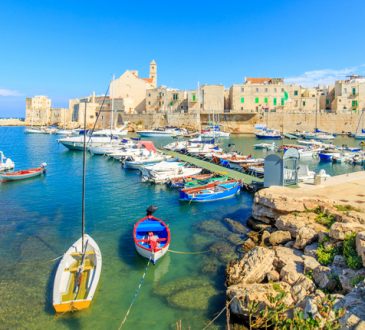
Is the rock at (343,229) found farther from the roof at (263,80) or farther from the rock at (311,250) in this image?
the roof at (263,80)

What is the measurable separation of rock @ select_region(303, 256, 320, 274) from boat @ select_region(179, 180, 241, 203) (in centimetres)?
960

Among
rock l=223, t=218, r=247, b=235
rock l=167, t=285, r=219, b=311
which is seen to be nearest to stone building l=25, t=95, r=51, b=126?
rock l=223, t=218, r=247, b=235

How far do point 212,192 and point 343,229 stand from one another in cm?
993

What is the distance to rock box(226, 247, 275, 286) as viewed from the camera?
982 centimetres

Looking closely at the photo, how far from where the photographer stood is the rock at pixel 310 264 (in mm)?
9562

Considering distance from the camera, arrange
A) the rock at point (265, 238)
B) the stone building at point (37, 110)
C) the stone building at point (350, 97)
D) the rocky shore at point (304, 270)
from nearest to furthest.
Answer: the rocky shore at point (304, 270) < the rock at point (265, 238) < the stone building at point (350, 97) < the stone building at point (37, 110)

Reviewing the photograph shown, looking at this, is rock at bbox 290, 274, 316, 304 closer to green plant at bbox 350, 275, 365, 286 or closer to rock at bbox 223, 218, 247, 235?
green plant at bbox 350, 275, 365, 286

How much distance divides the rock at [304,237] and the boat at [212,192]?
8.29 metres

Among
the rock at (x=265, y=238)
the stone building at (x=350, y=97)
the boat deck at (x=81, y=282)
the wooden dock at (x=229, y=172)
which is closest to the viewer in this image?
the boat deck at (x=81, y=282)

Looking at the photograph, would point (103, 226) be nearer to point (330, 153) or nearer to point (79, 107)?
point (330, 153)

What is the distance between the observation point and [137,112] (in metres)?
76.0

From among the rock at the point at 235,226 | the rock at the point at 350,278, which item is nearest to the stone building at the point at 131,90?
the rock at the point at 235,226

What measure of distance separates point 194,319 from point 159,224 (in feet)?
17.6

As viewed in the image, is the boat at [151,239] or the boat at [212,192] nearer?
the boat at [151,239]
